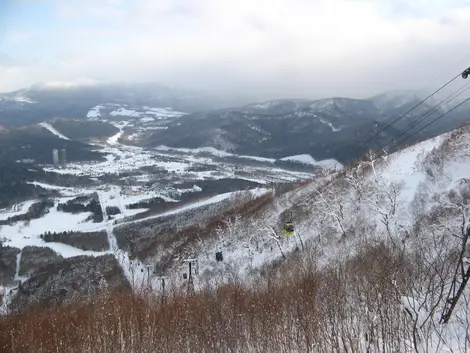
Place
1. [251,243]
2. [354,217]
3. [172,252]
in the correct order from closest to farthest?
1. [354,217]
2. [251,243]
3. [172,252]

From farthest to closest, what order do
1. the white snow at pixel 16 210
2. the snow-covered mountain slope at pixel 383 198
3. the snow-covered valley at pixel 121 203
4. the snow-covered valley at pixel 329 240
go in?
the white snow at pixel 16 210 → the snow-covered valley at pixel 121 203 → the snow-covered mountain slope at pixel 383 198 → the snow-covered valley at pixel 329 240

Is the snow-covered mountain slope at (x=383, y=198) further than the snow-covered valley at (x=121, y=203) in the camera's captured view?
No

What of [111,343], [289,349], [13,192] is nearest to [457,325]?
[289,349]

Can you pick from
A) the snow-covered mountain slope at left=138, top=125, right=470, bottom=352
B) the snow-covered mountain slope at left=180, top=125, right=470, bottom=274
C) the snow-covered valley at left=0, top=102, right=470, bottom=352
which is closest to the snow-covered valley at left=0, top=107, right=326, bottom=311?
the snow-covered valley at left=0, top=102, right=470, bottom=352

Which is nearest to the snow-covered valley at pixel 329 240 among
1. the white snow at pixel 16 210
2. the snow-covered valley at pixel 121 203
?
the snow-covered valley at pixel 121 203

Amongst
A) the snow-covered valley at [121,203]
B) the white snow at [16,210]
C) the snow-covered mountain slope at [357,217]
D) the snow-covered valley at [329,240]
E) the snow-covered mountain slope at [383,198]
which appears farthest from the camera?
the white snow at [16,210]

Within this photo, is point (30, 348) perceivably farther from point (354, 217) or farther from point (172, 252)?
point (172, 252)

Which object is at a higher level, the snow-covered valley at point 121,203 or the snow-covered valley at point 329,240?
→ the snow-covered valley at point 329,240

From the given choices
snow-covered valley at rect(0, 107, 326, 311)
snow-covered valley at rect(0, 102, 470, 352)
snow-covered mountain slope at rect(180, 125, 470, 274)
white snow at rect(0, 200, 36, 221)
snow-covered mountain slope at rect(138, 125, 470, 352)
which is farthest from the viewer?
white snow at rect(0, 200, 36, 221)

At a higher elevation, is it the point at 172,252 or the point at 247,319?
the point at 247,319

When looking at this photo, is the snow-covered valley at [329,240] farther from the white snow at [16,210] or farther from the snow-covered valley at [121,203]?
the white snow at [16,210]

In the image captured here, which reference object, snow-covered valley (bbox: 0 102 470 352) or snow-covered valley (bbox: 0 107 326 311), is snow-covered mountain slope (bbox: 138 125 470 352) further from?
snow-covered valley (bbox: 0 107 326 311)
